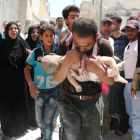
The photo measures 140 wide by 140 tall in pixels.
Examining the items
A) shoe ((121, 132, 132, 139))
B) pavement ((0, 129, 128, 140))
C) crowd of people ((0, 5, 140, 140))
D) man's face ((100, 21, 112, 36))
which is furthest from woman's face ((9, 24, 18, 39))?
shoe ((121, 132, 132, 139))

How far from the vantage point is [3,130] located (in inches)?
144

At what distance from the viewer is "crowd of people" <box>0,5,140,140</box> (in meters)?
1.88

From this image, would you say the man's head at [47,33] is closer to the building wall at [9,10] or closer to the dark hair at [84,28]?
the dark hair at [84,28]

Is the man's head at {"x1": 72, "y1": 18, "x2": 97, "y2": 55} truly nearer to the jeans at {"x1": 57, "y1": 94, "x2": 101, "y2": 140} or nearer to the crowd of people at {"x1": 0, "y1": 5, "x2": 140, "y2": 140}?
the crowd of people at {"x1": 0, "y1": 5, "x2": 140, "y2": 140}

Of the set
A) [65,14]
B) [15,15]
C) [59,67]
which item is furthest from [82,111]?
[15,15]

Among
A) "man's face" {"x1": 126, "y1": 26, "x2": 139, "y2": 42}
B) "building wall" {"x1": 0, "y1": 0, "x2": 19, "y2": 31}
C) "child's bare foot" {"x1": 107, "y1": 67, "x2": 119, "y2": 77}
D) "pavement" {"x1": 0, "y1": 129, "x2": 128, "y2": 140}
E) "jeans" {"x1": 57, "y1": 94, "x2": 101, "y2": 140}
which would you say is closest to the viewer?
"child's bare foot" {"x1": 107, "y1": 67, "x2": 119, "y2": 77}

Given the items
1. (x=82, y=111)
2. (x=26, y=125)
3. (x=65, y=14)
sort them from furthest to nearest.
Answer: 1. (x=26, y=125)
2. (x=65, y=14)
3. (x=82, y=111)

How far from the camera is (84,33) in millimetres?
1729

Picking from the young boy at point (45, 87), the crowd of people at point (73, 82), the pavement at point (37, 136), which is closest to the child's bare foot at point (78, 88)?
the crowd of people at point (73, 82)

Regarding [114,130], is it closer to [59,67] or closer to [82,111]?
[82,111]

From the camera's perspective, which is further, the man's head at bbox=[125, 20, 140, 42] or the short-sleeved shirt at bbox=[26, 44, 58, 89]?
the man's head at bbox=[125, 20, 140, 42]

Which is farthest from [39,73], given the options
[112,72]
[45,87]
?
[112,72]

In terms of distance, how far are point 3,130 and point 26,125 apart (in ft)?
1.27

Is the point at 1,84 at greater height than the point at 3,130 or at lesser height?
greater
